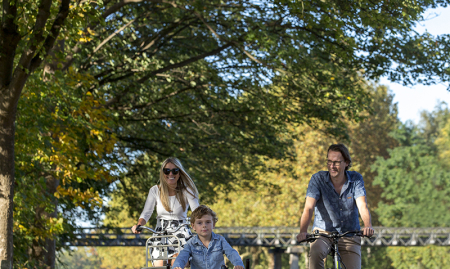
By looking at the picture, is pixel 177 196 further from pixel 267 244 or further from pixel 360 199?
pixel 267 244

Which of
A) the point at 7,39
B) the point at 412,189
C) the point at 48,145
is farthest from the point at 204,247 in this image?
the point at 412,189

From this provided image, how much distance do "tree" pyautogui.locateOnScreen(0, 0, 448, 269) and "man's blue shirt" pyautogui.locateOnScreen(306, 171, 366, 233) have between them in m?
4.54

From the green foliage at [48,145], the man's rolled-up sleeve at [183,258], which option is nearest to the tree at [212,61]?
the green foliage at [48,145]

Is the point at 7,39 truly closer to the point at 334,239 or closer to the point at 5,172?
the point at 5,172

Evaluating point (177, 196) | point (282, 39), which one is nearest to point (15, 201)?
point (177, 196)

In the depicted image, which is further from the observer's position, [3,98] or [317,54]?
[317,54]

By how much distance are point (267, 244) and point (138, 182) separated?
1020 inches

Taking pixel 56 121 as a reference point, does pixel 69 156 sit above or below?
below

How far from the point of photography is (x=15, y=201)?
10383 millimetres

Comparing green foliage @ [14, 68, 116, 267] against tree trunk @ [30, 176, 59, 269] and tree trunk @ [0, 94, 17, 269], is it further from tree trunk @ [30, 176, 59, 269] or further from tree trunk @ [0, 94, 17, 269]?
tree trunk @ [30, 176, 59, 269]

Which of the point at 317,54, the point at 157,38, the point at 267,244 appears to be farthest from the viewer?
the point at 267,244

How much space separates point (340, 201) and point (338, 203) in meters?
0.03

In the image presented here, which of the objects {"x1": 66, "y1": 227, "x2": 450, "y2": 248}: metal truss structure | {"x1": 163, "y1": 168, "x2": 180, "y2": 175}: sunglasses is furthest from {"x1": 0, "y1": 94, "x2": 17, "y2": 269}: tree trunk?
{"x1": 66, "y1": 227, "x2": 450, "y2": 248}: metal truss structure

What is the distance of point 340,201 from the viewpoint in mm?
5742
